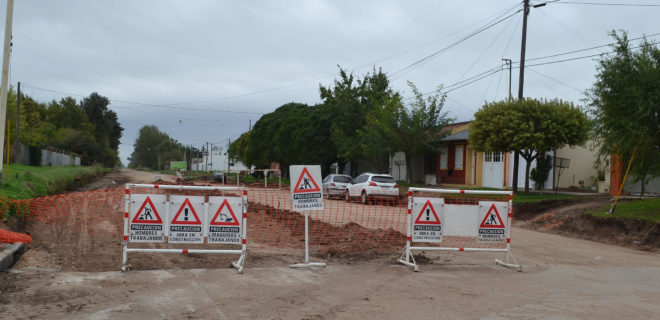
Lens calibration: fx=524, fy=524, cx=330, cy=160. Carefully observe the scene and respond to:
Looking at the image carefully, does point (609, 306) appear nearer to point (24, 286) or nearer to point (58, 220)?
point (24, 286)

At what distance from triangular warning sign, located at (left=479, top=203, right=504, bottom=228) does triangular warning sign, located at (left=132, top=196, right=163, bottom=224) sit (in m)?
5.80

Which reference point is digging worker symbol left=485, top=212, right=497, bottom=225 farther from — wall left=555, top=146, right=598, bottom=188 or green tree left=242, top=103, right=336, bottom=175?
green tree left=242, top=103, right=336, bottom=175

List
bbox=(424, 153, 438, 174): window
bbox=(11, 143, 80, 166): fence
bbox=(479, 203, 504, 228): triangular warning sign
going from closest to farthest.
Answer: bbox=(479, 203, 504, 228): triangular warning sign < bbox=(11, 143, 80, 166): fence < bbox=(424, 153, 438, 174): window

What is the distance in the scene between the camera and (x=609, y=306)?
22.5 ft

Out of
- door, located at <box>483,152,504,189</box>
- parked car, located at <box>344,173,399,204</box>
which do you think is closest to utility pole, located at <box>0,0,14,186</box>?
parked car, located at <box>344,173,399,204</box>

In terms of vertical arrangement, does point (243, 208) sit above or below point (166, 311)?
above

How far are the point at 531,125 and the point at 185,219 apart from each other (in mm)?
19322

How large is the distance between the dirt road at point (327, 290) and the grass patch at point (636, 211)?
6.33 m

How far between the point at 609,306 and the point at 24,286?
766 centimetres

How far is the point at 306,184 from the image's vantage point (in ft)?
31.3

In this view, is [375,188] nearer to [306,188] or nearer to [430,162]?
[306,188]

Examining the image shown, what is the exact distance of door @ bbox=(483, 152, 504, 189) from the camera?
111ft

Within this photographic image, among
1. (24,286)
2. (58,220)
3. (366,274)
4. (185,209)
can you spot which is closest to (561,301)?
(366,274)

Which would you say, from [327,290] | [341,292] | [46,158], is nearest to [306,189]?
[327,290]
